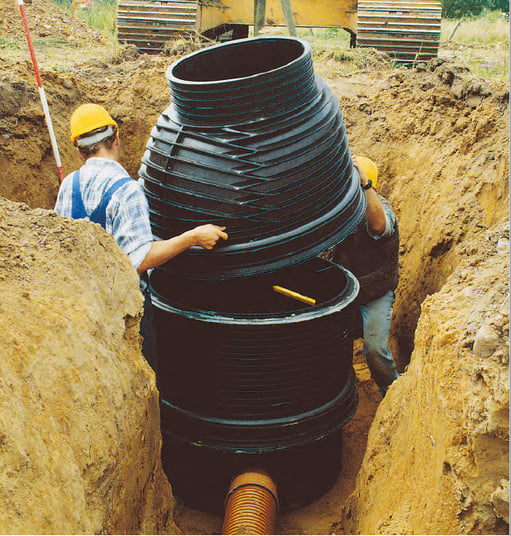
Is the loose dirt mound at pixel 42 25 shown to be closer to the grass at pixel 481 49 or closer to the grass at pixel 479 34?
the grass at pixel 481 49

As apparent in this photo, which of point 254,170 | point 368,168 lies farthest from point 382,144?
point 254,170

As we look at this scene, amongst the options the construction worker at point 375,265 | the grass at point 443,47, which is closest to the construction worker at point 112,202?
the construction worker at point 375,265

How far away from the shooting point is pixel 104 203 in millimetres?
3225

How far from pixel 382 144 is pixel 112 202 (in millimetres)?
3398

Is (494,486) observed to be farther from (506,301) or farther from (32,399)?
(32,399)

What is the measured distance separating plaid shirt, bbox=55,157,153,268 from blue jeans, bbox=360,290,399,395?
206cm

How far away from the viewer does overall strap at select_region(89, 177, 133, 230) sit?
319 centimetres

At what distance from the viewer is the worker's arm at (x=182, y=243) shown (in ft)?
10.1

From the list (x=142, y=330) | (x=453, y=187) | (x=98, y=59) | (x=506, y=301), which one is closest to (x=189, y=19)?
(x=98, y=59)

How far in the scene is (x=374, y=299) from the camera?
4445mm

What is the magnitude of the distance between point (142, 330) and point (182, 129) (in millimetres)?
1223

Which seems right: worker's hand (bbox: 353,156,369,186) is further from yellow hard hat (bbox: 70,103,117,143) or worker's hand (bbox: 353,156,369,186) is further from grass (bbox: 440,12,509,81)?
grass (bbox: 440,12,509,81)

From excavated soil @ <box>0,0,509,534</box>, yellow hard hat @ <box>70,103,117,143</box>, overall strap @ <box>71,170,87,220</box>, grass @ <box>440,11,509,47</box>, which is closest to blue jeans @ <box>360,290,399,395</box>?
excavated soil @ <box>0,0,509,534</box>

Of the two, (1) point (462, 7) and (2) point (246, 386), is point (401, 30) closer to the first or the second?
(2) point (246, 386)
